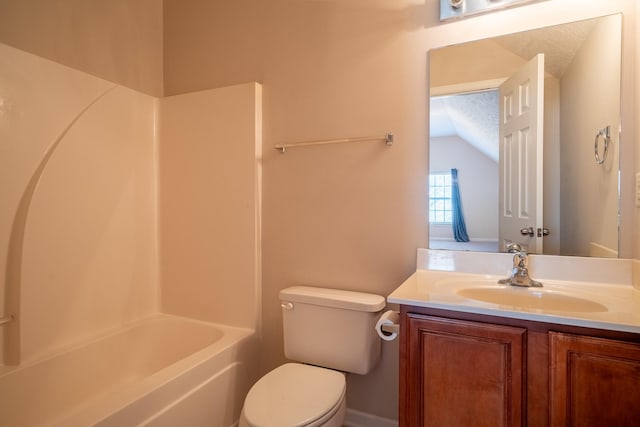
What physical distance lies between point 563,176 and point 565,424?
3.03 feet

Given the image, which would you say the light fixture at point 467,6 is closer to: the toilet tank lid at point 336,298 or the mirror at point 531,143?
the mirror at point 531,143

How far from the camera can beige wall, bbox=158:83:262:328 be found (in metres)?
2.00

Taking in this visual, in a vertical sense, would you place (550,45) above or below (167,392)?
above

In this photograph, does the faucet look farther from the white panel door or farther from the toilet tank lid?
the toilet tank lid

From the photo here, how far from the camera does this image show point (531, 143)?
57.1 inches

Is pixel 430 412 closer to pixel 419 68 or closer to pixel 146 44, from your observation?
pixel 419 68

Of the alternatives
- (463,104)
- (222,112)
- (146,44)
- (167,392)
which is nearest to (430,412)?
(167,392)

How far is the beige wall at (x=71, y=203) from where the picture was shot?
158cm

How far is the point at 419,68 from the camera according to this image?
5.36 ft

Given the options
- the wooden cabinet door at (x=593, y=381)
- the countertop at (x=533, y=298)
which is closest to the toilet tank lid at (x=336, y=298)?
the countertop at (x=533, y=298)

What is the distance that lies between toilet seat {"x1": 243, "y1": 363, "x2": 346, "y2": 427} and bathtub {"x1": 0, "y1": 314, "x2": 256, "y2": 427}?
1.11 feet

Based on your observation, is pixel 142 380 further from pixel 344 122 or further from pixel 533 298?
pixel 533 298

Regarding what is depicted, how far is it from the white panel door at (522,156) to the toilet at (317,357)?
0.68m

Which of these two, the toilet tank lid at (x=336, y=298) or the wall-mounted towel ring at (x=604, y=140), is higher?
the wall-mounted towel ring at (x=604, y=140)
